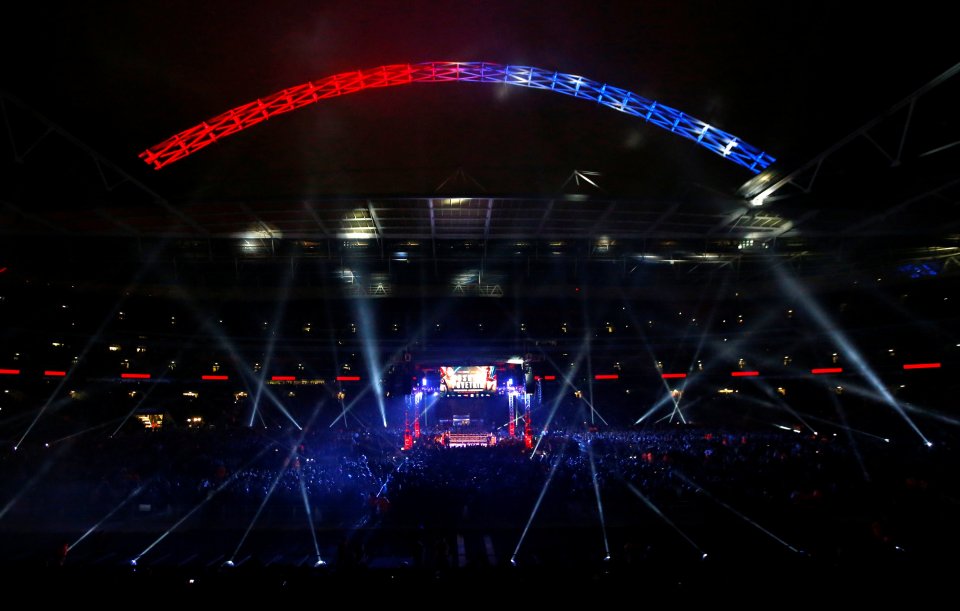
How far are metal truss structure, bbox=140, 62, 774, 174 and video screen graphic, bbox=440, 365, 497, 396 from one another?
16.5m

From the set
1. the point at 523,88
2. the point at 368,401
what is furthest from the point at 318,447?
the point at 523,88

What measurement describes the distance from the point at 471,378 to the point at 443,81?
17.3 metres

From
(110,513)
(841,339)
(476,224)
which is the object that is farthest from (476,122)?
(841,339)

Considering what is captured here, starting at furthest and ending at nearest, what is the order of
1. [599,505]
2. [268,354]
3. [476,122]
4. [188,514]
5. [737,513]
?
[268,354] < [476,122] < [599,505] < [188,514] < [737,513]

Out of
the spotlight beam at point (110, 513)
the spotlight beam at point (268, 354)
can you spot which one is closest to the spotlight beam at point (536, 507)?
the spotlight beam at point (110, 513)

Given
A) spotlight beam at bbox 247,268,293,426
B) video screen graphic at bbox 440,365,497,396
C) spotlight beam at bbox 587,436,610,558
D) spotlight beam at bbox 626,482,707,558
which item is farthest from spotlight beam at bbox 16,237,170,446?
spotlight beam at bbox 626,482,707,558

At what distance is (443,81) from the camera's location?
41.2 ft

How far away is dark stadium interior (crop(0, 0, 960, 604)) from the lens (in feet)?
30.3

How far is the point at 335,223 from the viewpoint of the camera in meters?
16.2

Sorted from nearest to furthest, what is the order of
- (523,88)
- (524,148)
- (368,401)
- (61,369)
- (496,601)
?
(496,601), (523,88), (524,148), (61,369), (368,401)

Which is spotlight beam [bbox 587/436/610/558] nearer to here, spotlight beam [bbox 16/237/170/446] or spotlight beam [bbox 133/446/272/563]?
spotlight beam [bbox 133/446/272/563]

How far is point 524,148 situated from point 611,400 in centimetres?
2604

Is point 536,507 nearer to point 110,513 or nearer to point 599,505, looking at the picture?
point 599,505

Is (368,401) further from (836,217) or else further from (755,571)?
(755,571)
